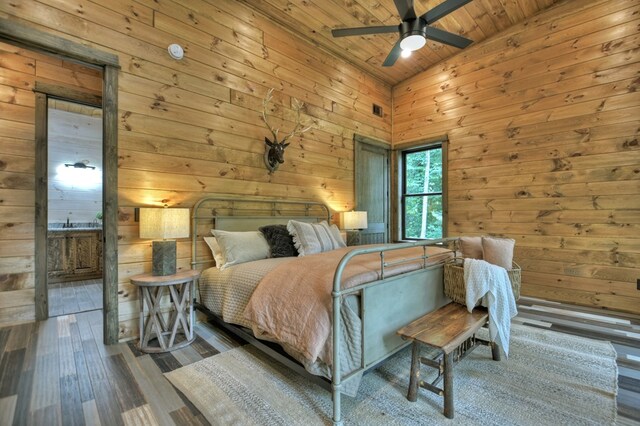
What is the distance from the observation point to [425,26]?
2.53 metres

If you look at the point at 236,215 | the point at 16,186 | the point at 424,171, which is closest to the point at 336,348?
the point at 236,215

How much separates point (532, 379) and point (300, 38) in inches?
177

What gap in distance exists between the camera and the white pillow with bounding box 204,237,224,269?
280 cm

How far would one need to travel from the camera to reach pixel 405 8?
2.39 meters

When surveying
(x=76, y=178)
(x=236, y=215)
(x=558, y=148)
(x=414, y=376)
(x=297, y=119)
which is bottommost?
(x=414, y=376)

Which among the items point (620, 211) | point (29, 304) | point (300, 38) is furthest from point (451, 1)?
point (29, 304)

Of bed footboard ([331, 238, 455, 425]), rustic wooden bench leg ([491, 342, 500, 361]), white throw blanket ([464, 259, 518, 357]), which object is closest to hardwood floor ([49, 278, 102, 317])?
bed footboard ([331, 238, 455, 425])

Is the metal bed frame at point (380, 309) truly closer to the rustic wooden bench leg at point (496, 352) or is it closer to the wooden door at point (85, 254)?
the rustic wooden bench leg at point (496, 352)

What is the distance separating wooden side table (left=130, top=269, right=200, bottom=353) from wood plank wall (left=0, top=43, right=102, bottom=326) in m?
1.58

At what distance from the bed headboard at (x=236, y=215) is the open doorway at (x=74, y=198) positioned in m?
2.58

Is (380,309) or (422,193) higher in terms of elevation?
(422,193)

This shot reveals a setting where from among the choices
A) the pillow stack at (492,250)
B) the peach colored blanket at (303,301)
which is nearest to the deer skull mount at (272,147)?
the peach colored blanket at (303,301)

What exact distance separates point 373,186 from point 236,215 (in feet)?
8.98

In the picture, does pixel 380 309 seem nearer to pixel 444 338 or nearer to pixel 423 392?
pixel 444 338
